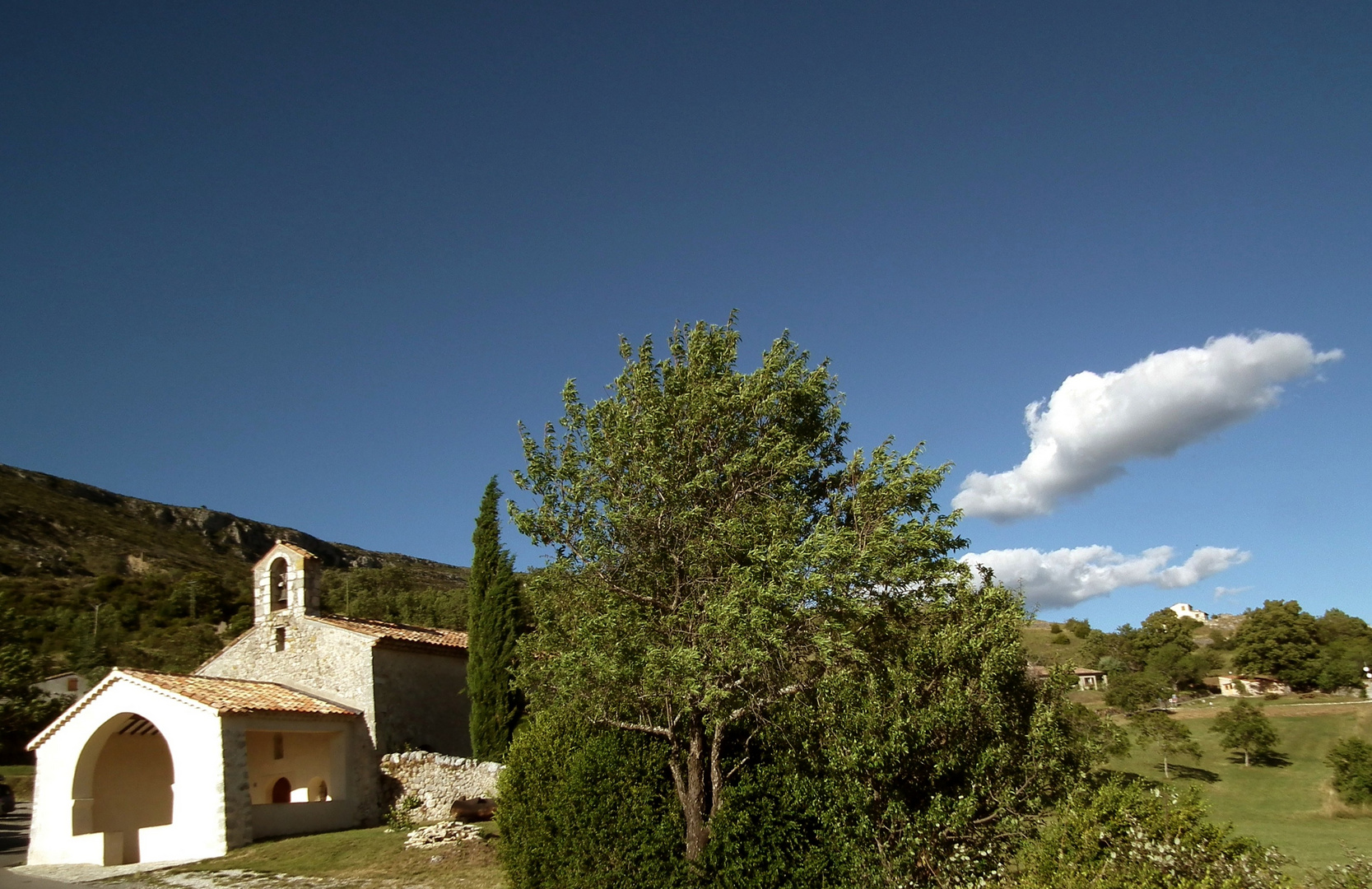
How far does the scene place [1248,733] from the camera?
4391 centimetres

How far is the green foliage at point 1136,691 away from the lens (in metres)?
54.1


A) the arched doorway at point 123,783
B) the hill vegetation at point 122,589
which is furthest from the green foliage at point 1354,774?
the hill vegetation at point 122,589

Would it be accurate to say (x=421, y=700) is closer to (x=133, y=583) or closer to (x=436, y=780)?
(x=436, y=780)

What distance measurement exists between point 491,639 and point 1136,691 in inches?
1872

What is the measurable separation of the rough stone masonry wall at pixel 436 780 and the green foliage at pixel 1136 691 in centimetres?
4398

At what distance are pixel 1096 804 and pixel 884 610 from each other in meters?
3.56

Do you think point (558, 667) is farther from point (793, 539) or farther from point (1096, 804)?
point (1096, 804)

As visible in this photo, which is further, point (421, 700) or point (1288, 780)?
point (1288, 780)

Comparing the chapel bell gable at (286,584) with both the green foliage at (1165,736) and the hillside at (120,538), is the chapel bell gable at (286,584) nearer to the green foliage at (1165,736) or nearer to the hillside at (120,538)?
the hillside at (120,538)

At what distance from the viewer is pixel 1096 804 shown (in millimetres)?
9383

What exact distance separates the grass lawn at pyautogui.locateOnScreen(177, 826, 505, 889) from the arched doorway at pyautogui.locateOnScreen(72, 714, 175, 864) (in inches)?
188

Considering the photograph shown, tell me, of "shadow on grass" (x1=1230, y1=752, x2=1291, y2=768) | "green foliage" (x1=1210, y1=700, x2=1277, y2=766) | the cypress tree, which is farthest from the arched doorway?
"shadow on grass" (x1=1230, y1=752, x2=1291, y2=768)

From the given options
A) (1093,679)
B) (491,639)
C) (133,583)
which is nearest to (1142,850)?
(491,639)

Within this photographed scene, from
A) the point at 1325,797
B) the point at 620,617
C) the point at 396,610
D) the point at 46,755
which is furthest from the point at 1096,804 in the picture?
the point at 396,610
